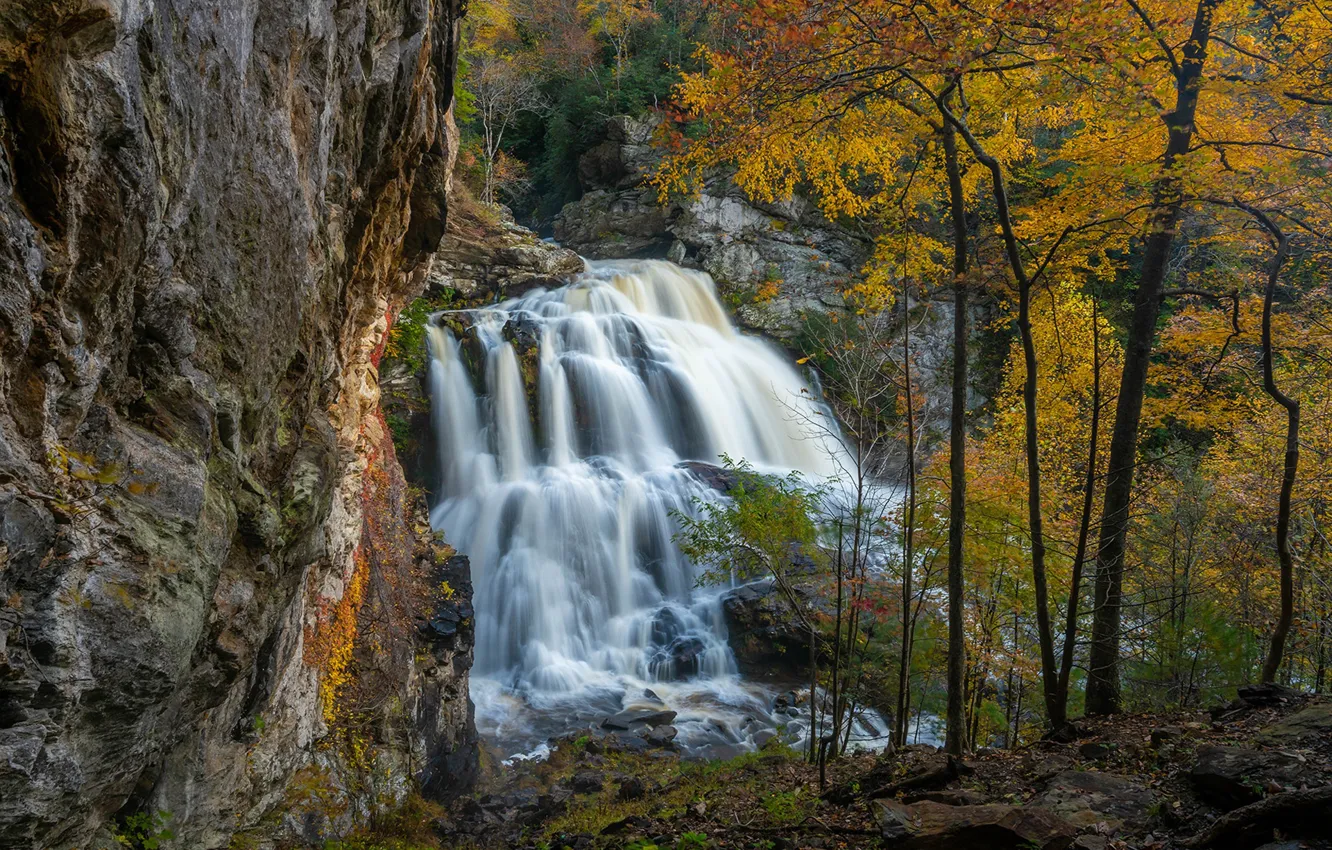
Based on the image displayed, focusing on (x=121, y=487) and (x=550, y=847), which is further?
(x=550, y=847)

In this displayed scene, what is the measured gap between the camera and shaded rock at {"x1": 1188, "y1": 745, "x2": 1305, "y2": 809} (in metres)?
3.67

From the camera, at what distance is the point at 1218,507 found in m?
12.2

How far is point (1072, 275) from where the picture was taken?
7086 millimetres

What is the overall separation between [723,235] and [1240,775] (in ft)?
80.4

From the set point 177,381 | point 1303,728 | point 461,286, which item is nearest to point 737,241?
point 461,286

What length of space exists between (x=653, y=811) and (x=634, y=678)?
5.38 m

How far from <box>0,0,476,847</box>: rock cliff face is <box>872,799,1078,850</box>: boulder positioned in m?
3.97

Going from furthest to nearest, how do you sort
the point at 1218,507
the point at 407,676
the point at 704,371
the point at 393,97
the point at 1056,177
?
the point at 704,371 < the point at 1218,507 < the point at 407,676 < the point at 1056,177 < the point at 393,97

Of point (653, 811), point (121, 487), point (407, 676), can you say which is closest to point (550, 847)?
point (653, 811)

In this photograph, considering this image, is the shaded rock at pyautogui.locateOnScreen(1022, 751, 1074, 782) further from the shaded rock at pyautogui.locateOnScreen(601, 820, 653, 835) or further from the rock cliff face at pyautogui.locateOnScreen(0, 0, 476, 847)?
the rock cliff face at pyautogui.locateOnScreen(0, 0, 476, 847)

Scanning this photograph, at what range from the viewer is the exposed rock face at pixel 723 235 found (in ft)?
85.4

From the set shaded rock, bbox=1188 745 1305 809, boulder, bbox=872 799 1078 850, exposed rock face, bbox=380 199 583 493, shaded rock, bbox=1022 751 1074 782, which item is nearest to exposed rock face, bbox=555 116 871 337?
exposed rock face, bbox=380 199 583 493

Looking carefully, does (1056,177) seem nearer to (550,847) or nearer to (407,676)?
(550,847)

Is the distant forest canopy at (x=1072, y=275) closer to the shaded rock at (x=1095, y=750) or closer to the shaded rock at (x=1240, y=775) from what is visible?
the shaded rock at (x=1095, y=750)
